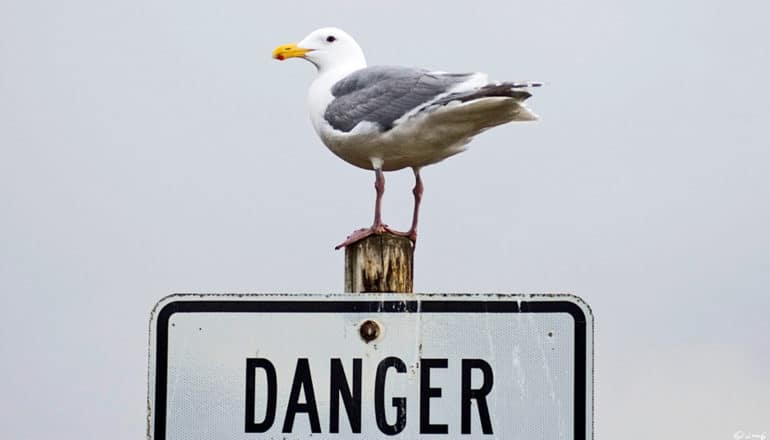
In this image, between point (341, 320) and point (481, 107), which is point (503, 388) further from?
point (481, 107)

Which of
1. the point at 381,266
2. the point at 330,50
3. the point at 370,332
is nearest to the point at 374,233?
the point at 381,266

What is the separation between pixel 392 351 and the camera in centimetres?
343

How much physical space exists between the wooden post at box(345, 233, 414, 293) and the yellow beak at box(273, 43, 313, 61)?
8.74ft

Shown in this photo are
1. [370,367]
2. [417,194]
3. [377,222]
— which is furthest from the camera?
[417,194]

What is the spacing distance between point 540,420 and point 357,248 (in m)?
1.11

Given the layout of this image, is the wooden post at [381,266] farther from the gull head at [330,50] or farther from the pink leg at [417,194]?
the gull head at [330,50]

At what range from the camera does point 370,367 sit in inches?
135

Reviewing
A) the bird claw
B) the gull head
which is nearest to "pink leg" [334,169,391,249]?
the bird claw

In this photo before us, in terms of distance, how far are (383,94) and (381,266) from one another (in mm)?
2150

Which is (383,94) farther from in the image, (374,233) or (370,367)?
(370,367)

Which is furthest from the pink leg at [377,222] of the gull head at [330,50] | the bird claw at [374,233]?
the gull head at [330,50]

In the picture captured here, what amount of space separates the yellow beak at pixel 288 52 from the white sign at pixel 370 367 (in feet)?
11.2

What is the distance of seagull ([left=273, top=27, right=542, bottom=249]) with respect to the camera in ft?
18.5

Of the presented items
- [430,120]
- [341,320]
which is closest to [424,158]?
[430,120]
